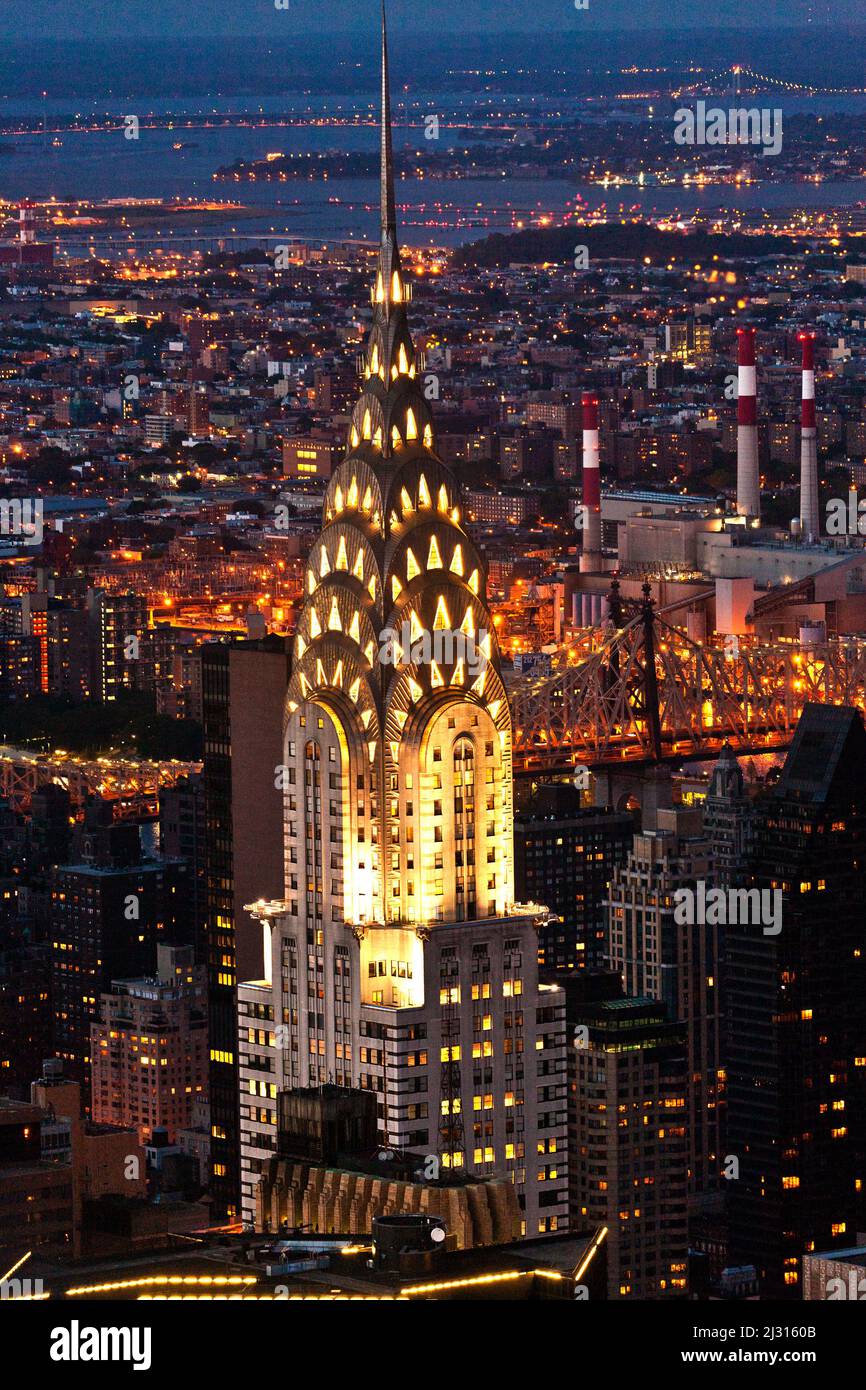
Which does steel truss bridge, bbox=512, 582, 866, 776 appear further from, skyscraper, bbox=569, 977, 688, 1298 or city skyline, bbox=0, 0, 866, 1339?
skyscraper, bbox=569, 977, 688, 1298

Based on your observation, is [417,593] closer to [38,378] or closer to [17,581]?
[17,581]

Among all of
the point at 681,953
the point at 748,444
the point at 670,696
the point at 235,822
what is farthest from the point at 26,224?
the point at 235,822

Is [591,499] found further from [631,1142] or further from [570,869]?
[631,1142]

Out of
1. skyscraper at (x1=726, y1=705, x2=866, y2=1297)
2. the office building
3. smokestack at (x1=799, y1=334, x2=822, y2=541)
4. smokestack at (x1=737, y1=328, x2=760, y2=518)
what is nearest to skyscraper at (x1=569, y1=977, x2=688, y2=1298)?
skyscraper at (x1=726, y1=705, x2=866, y2=1297)

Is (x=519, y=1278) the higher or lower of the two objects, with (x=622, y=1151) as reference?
higher

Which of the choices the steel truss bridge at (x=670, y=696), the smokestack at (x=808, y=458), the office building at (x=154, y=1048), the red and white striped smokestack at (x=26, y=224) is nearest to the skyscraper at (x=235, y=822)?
the office building at (x=154, y=1048)

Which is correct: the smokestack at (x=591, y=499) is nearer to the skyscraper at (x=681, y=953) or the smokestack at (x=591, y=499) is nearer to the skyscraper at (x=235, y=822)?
the skyscraper at (x=681, y=953)

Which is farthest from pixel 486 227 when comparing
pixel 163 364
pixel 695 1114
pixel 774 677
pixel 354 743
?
pixel 354 743
